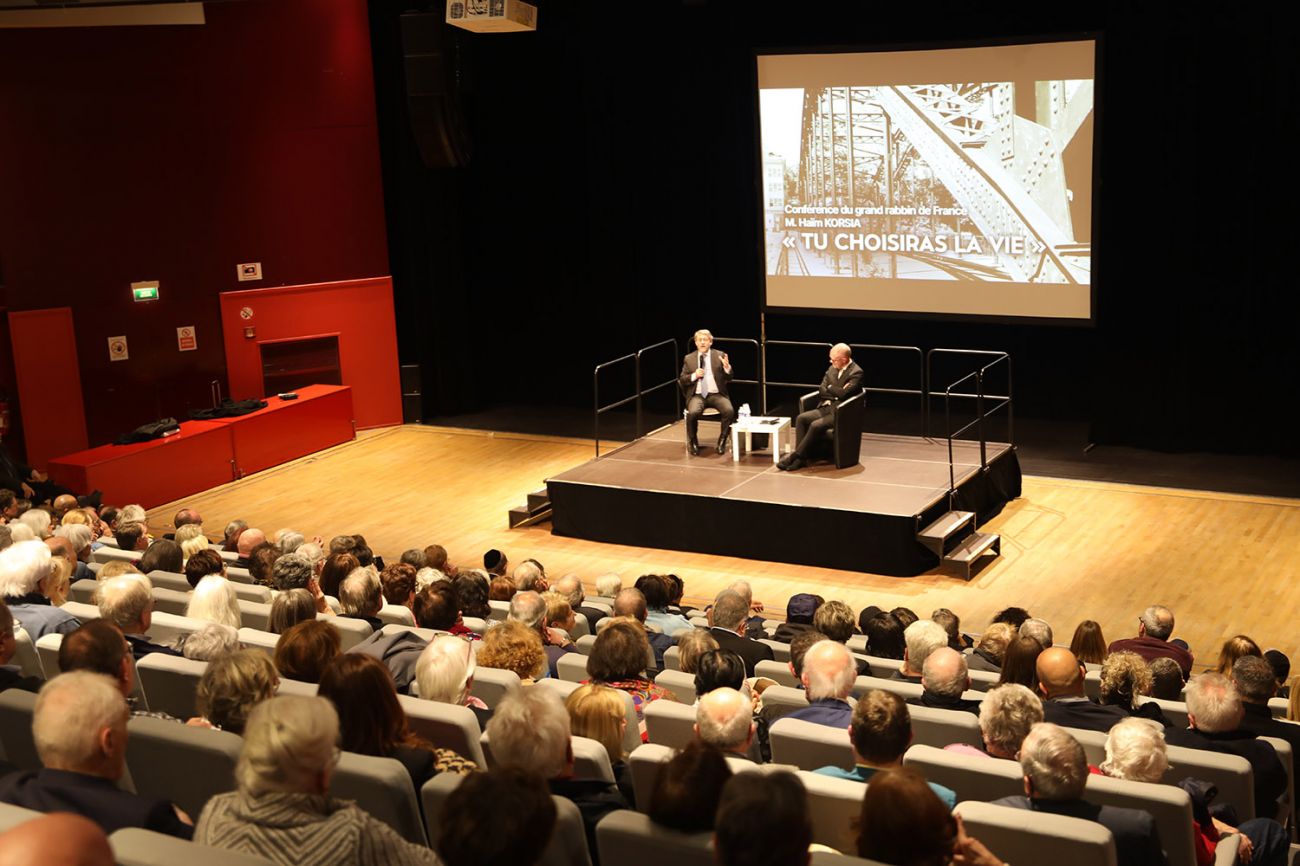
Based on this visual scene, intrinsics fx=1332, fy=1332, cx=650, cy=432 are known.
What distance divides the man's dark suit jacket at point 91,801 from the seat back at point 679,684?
88.8 inches

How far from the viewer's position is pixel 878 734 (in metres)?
3.56

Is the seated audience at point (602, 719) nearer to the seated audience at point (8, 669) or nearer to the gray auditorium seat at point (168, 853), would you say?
the gray auditorium seat at point (168, 853)

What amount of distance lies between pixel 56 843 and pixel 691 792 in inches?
48.9

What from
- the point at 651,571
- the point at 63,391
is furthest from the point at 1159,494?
the point at 63,391

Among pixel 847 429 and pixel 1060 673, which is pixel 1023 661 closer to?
pixel 1060 673

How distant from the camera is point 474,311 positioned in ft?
48.5

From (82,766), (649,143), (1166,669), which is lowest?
(1166,669)

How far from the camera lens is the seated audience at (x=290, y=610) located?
5.29m

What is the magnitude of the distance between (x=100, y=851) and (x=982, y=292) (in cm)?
1040

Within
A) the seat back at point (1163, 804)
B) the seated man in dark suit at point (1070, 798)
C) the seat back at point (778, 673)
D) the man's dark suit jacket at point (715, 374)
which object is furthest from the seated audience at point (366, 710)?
the man's dark suit jacket at point (715, 374)

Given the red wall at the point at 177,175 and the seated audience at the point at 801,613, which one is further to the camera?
the red wall at the point at 177,175

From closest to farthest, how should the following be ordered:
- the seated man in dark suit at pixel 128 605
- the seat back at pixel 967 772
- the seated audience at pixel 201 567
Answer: the seat back at pixel 967 772 < the seated man in dark suit at pixel 128 605 < the seated audience at pixel 201 567

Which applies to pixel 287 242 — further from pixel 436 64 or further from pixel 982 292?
pixel 982 292

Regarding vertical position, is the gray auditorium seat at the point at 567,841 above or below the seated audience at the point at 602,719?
above
